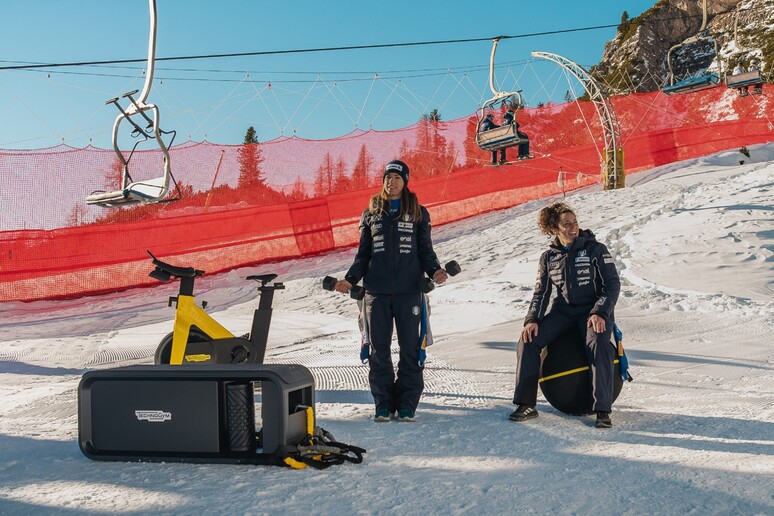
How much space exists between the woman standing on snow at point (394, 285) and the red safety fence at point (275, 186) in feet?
33.9

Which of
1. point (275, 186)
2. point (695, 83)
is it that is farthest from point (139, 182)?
point (695, 83)

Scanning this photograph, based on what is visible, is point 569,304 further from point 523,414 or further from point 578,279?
point 523,414

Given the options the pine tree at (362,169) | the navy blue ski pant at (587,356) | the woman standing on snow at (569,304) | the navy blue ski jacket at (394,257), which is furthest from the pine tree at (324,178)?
the navy blue ski pant at (587,356)

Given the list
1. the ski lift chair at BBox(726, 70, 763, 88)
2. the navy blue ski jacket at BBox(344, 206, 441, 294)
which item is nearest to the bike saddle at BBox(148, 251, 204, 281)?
the navy blue ski jacket at BBox(344, 206, 441, 294)

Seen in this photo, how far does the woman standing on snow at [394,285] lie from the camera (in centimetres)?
442

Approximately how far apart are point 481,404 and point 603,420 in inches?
38.7

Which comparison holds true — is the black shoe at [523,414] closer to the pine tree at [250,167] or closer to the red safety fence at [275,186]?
the red safety fence at [275,186]

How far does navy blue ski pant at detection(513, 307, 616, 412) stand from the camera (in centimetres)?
409

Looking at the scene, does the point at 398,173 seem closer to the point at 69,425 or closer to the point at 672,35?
the point at 69,425

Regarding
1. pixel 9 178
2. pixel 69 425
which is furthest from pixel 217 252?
pixel 69 425

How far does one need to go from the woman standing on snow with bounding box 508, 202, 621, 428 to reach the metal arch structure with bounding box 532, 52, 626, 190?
634 inches

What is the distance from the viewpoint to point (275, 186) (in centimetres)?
1619

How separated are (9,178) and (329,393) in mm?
10567

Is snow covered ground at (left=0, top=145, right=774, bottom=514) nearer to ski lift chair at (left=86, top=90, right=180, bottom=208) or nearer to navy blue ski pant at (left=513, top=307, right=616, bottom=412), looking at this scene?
navy blue ski pant at (left=513, top=307, right=616, bottom=412)
